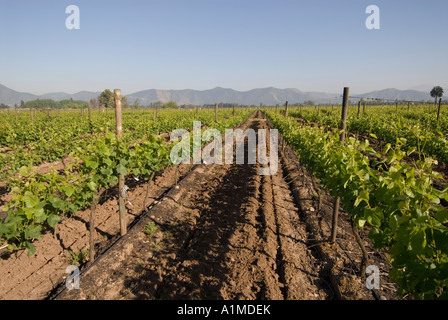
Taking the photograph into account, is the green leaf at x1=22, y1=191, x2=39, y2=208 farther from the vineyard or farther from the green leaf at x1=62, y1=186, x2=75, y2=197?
the green leaf at x1=62, y1=186, x2=75, y2=197

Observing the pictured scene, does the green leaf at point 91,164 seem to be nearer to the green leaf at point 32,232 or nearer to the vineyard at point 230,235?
the vineyard at point 230,235

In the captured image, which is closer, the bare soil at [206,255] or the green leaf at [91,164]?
the bare soil at [206,255]

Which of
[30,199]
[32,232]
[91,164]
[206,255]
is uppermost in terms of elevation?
[91,164]

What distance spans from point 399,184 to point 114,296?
3.40m

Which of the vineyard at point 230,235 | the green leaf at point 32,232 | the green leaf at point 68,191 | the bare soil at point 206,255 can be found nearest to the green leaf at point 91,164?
the vineyard at point 230,235

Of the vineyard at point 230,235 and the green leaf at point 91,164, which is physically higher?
the green leaf at point 91,164

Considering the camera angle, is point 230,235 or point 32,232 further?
point 230,235

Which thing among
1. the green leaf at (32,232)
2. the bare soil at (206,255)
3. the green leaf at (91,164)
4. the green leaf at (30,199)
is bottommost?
the bare soil at (206,255)

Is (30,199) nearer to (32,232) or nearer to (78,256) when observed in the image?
(32,232)

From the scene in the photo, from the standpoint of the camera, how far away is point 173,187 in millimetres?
7129

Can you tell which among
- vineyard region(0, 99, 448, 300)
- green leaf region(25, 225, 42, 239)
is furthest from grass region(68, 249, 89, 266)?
green leaf region(25, 225, 42, 239)

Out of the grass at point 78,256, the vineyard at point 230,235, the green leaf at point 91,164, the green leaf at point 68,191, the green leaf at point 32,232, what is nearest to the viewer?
the vineyard at point 230,235

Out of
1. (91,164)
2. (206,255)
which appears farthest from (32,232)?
(206,255)
